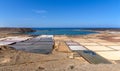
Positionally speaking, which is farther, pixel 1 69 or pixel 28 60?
Answer: pixel 28 60

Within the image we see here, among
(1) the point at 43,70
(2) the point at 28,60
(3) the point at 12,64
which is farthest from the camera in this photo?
(2) the point at 28,60

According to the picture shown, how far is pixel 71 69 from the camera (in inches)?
270

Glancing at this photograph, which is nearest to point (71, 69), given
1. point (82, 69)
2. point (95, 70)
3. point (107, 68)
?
point (82, 69)

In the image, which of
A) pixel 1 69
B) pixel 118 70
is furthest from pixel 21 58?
pixel 118 70

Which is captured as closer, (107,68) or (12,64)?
(107,68)

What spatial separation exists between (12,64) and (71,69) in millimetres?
2803

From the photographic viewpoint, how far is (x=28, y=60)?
8422 millimetres

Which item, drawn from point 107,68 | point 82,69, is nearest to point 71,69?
point 82,69

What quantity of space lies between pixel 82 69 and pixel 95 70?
53 centimetres

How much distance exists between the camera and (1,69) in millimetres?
6809

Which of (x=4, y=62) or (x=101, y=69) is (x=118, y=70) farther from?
(x=4, y=62)

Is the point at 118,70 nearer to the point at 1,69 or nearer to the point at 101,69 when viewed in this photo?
the point at 101,69

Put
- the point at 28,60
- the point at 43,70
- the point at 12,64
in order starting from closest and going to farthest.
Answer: the point at 43,70
the point at 12,64
the point at 28,60

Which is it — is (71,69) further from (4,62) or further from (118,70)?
(4,62)
